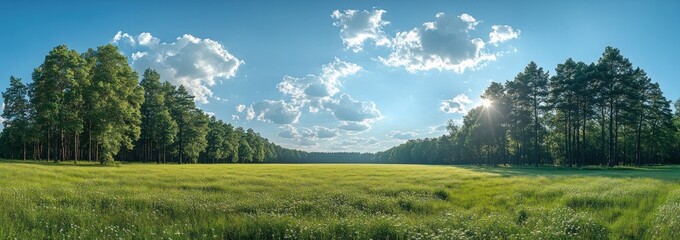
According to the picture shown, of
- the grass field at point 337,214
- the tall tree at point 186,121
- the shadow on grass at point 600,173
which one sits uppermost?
the tall tree at point 186,121

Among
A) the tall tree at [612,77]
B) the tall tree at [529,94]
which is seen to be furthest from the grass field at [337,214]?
the tall tree at [529,94]

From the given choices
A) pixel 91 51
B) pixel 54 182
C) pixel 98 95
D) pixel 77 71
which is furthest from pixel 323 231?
pixel 91 51

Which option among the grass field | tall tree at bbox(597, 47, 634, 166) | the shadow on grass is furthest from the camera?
tall tree at bbox(597, 47, 634, 166)

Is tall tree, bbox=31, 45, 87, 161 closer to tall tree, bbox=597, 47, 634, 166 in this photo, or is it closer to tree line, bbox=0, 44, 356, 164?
tree line, bbox=0, 44, 356, 164

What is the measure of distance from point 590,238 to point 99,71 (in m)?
55.1

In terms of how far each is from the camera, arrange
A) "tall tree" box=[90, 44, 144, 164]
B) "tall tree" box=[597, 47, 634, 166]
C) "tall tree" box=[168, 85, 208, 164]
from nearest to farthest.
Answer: "tall tree" box=[90, 44, 144, 164], "tall tree" box=[597, 47, 634, 166], "tall tree" box=[168, 85, 208, 164]

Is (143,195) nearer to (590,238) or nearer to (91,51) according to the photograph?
(590,238)

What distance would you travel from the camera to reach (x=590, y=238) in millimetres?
11336

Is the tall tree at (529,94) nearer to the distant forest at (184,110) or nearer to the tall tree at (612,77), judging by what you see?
the distant forest at (184,110)

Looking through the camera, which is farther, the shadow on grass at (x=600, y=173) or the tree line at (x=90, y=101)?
the tree line at (x=90, y=101)

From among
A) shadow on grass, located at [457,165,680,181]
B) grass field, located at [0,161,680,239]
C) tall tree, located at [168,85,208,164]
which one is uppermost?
tall tree, located at [168,85,208,164]

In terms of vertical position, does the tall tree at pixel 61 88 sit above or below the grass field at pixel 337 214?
above

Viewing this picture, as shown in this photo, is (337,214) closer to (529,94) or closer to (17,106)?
(529,94)


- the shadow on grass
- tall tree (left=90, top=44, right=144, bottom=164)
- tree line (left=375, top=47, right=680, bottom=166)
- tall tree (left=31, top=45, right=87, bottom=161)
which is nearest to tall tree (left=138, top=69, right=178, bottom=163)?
tall tree (left=90, top=44, right=144, bottom=164)
